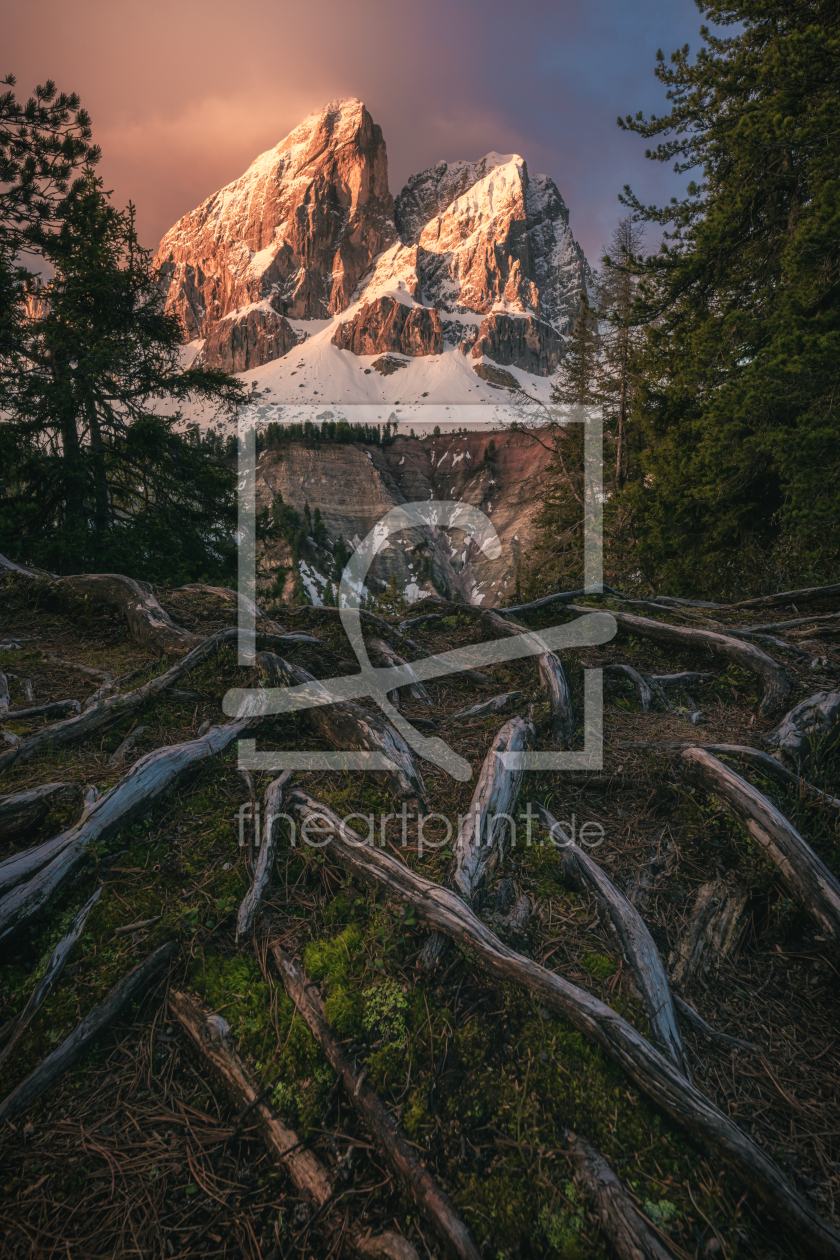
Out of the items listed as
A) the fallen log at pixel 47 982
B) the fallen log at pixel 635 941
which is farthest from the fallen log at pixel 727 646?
the fallen log at pixel 47 982

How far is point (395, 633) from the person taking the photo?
6.01 meters

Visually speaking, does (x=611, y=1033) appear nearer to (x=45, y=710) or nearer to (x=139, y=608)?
(x=45, y=710)

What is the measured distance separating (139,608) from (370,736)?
146 inches

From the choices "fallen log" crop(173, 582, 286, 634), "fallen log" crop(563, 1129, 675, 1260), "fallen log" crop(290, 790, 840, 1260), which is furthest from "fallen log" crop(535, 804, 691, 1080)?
"fallen log" crop(173, 582, 286, 634)

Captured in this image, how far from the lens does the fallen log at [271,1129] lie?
5.83 ft

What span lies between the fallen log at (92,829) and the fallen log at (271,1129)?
92cm

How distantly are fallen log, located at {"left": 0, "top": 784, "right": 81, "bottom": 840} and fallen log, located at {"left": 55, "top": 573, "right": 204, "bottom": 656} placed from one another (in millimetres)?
2097

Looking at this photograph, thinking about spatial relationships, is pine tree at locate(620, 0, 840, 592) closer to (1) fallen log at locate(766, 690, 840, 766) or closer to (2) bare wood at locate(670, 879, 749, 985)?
(1) fallen log at locate(766, 690, 840, 766)

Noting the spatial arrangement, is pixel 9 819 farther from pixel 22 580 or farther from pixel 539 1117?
pixel 22 580

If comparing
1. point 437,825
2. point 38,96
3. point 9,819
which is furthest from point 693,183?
point 9,819

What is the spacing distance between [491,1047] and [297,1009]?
0.91m

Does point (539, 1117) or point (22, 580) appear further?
point (22, 580)

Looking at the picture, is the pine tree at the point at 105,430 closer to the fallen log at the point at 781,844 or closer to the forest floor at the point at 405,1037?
the forest floor at the point at 405,1037

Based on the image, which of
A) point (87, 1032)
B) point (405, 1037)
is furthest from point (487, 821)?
point (87, 1032)
